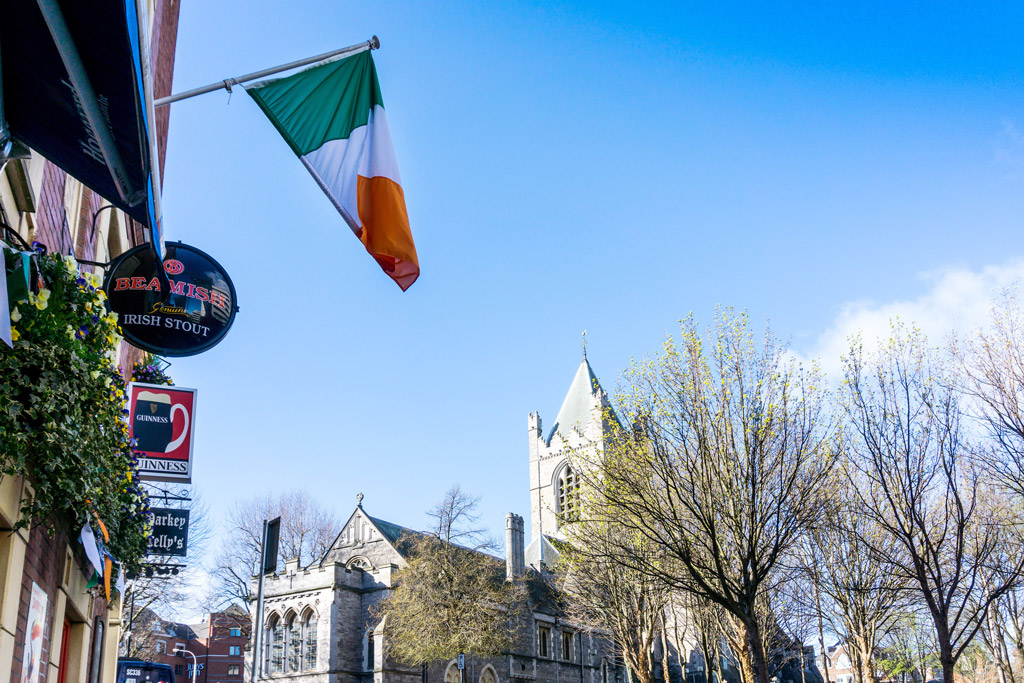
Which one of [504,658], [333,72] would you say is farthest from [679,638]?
[333,72]

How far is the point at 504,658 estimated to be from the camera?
45.7m

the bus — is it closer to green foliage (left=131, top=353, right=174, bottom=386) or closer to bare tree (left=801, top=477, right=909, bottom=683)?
green foliage (left=131, top=353, right=174, bottom=386)

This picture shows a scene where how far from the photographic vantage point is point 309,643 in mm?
40250

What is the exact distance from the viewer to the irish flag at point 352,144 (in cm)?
712

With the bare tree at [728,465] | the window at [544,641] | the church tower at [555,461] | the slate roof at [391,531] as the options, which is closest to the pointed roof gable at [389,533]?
the slate roof at [391,531]

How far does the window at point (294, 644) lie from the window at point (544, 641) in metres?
16.4

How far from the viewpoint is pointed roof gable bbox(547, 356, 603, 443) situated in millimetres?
68812

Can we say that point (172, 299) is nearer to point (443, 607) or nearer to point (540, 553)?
point (443, 607)

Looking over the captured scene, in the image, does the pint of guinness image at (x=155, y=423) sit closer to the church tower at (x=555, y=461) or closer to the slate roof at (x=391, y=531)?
the slate roof at (x=391, y=531)

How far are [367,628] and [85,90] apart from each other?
3982cm

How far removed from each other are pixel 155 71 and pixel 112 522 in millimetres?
8471

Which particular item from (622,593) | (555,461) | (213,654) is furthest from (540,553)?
(213,654)

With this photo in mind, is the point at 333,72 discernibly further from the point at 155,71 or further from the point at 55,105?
the point at 155,71

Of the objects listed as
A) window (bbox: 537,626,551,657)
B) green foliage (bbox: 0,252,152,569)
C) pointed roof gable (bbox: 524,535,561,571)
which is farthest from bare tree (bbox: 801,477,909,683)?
pointed roof gable (bbox: 524,535,561,571)
